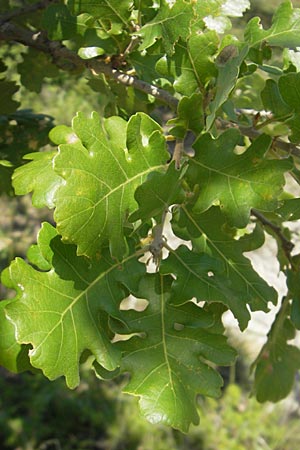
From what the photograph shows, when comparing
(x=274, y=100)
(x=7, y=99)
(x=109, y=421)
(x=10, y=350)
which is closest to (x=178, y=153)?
(x=274, y=100)

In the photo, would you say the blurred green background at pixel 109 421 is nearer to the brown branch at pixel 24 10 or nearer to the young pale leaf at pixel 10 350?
the brown branch at pixel 24 10

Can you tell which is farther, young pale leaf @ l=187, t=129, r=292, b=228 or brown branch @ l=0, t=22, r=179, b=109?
brown branch @ l=0, t=22, r=179, b=109

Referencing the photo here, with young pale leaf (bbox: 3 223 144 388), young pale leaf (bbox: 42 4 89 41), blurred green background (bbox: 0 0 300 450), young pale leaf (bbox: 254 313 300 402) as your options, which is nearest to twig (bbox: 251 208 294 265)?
young pale leaf (bbox: 254 313 300 402)

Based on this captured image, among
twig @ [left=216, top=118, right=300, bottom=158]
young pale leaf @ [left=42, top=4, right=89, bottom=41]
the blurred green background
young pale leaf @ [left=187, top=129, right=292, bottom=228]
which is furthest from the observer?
the blurred green background

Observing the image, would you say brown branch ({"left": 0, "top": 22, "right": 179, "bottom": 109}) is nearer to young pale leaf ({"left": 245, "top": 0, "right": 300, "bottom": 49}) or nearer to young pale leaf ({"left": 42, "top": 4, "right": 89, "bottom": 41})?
young pale leaf ({"left": 42, "top": 4, "right": 89, "bottom": 41})

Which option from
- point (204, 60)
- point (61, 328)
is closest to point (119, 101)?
point (204, 60)
